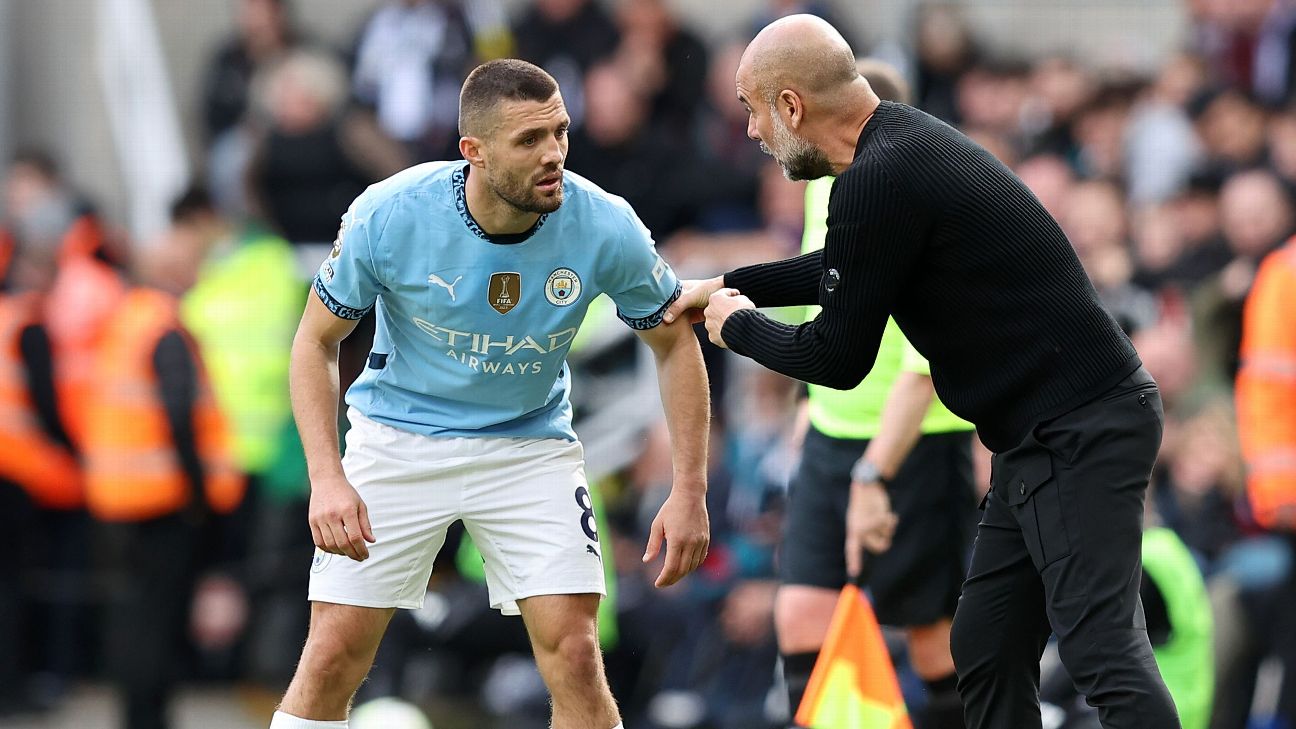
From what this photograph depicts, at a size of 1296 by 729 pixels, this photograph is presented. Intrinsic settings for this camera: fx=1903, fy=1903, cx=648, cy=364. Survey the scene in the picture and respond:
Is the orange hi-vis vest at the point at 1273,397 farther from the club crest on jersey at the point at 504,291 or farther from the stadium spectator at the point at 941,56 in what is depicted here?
the club crest on jersey at the point at 504,291

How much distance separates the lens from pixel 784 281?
5.70m

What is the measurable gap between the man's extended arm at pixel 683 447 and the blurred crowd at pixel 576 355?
2.65 m

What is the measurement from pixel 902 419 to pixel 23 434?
652 cm

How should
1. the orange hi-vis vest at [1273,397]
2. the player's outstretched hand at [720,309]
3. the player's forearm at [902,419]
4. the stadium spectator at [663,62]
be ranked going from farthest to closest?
1. the stadium spectator at [663,62]
2. the orange hi-vis vest at [1273,397]
3. the player's forearm at [902,419]
4. the player's outstretched hand at [720,309]

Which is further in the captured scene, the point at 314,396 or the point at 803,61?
the point at 314,396

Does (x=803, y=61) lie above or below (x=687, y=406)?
above

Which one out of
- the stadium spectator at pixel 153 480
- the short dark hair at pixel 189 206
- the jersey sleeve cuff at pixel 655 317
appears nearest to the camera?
the jersey sleeve cuff at pixel 655 317

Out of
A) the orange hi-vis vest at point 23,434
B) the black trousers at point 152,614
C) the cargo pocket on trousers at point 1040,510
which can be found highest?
the cargo pocket on trousers at point 1040,510

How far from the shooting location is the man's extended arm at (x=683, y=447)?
18.9ft

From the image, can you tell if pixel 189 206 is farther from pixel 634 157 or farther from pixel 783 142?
pixel 783 142

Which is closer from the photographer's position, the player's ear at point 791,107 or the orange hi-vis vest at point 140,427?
the player's ear at point 791,107

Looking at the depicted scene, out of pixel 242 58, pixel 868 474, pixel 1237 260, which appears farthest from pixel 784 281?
pixel 242 58

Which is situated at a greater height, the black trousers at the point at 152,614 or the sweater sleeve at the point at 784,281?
the sweater sleeve at the point at 784,281

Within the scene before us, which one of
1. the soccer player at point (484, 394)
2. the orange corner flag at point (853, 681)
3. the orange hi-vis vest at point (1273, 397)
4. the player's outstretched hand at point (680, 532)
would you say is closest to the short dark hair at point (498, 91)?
the soccer player at point (484, 394)
